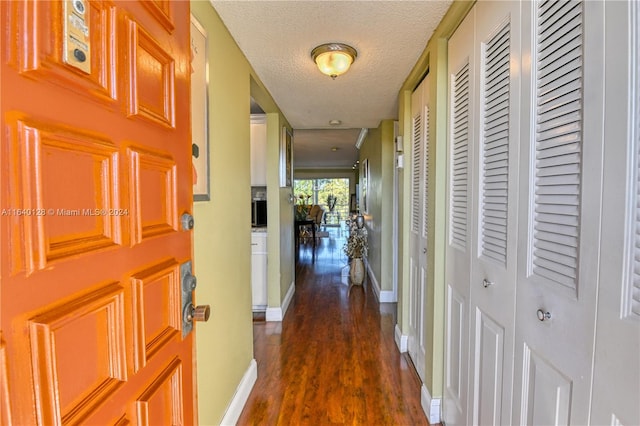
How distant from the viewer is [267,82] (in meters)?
2.33

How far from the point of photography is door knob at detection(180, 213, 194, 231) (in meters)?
→ 0.84

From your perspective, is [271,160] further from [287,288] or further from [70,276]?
[70,276]

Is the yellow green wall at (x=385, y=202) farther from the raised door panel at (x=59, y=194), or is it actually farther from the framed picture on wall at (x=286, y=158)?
the raised door panel at (x=59, y=194)

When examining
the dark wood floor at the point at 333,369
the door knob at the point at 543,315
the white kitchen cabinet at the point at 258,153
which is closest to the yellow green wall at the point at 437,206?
the dark wood floor at the point at 333,369

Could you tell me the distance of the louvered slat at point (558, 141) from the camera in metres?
0.75

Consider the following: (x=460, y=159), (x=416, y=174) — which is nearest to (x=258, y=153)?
(x=416, y=174)

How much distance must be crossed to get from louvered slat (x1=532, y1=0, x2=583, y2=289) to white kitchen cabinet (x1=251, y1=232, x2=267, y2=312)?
2.65m

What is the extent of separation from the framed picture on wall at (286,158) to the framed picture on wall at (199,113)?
1.86 metres

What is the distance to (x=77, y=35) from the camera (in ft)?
1.63

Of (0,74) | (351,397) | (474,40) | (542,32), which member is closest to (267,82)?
(474,40)

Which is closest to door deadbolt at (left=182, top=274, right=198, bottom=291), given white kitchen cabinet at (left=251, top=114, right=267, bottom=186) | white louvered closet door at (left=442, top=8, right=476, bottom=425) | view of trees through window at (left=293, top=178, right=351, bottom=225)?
white louvered closet door at (left=442, top=8, right=476, bottom=425)

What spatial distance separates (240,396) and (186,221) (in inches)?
58.5

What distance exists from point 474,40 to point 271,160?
2188 mm

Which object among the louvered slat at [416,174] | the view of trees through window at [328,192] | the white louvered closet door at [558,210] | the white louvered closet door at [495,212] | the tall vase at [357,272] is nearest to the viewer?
the white louvered closet door at [558,210]
